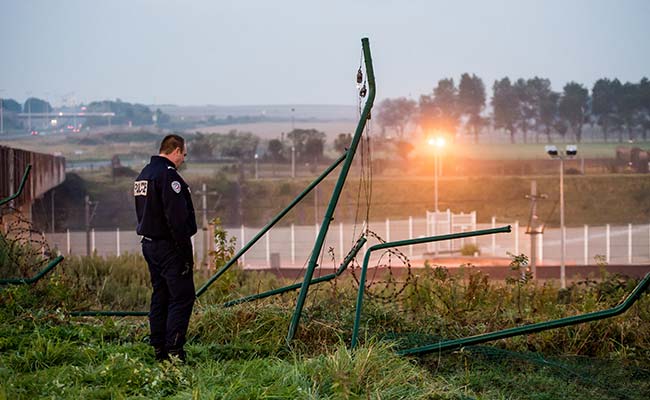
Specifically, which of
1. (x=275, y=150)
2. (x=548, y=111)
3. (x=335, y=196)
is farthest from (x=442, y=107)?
(x=335, y=196)

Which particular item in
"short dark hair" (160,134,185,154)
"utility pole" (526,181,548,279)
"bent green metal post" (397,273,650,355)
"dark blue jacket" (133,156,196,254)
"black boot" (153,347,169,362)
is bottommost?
"utility pole" (526,181,548,279)

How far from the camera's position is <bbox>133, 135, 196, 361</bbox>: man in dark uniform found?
705cm

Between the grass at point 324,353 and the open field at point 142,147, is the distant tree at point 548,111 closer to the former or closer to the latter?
the open field at point 142,147

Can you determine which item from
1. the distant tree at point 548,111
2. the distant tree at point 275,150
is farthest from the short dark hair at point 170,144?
the distant tree at point 548,111

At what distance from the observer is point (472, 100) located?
127125 millimetres

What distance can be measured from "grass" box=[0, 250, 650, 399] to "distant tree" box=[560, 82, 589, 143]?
122 metres

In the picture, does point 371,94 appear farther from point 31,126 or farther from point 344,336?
point 31,126

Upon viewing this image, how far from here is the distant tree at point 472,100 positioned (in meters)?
128

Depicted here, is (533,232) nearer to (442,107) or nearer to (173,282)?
(173,282)

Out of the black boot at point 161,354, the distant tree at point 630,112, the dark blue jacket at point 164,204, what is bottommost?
the black boot at point 161,354

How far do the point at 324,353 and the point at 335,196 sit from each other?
1.19 m

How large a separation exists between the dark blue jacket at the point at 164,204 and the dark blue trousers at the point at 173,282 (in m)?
0.08

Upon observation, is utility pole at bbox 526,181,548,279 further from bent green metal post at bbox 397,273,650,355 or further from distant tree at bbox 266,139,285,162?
distant tree at bbox 266,139,285,162

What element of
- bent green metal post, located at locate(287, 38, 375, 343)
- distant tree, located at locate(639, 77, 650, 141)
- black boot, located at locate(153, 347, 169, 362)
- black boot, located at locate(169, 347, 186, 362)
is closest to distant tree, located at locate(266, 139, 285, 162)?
distant tree, located at locate(639, 77, 650, 141)
